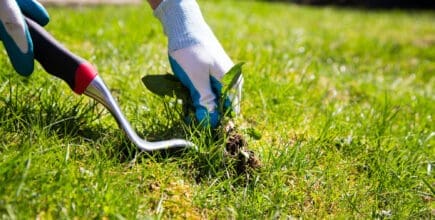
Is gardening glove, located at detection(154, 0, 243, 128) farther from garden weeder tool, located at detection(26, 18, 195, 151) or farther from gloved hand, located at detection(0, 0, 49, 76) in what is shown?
gloved hand, located at detection(0, 0, 49, 76)

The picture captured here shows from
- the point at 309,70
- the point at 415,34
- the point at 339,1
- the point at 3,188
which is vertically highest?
the point at 3,188

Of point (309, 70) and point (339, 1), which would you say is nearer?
point (309, 70)

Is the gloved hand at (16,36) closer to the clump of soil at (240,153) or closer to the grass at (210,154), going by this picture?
the grass at (210,154)

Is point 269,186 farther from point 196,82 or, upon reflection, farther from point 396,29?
point 396,29

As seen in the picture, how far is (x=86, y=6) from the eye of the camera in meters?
5.70

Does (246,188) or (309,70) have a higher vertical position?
(246,188)

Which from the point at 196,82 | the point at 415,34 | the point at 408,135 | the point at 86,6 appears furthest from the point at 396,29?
the point at 196,82

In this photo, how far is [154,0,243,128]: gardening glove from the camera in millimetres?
2057

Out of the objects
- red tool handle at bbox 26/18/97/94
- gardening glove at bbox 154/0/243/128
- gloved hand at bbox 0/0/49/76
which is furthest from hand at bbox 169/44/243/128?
gloved hand at bbox 0/0/49/76

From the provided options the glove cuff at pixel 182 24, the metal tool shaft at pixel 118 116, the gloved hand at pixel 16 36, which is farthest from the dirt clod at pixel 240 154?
the gloved hand at pixel 16 36

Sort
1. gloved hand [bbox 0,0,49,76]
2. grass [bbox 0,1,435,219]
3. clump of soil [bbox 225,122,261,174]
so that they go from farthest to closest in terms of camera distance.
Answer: clump of soil [bbox 225,122,261,174] < gloved hand [bbox 0,0,49,76] < grass [bbox 0,1,435,219]

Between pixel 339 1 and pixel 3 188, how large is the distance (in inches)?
465

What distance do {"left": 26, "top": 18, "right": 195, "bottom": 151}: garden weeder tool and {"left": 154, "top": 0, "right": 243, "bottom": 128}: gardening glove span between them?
0.21 metres

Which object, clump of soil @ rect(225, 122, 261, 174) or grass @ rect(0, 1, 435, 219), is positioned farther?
clump of soil @ rect(225, 122, 261, 174)
